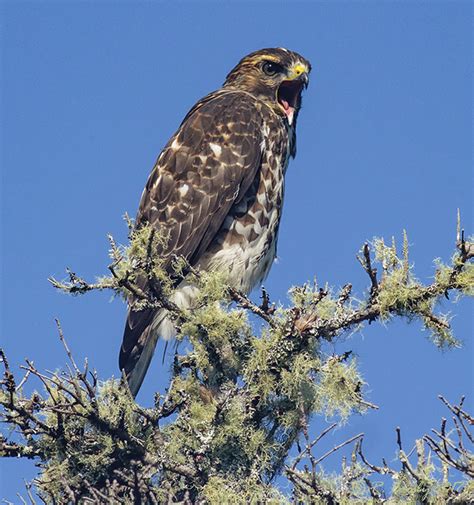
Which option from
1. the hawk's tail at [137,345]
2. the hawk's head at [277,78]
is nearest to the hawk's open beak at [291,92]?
the hawk's head at [277,78]

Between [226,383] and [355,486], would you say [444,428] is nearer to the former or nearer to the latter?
[355,486]

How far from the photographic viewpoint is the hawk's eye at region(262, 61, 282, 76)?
24.2 feet

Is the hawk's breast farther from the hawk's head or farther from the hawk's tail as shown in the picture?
the hawk's head

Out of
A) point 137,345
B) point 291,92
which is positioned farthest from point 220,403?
point 291,92

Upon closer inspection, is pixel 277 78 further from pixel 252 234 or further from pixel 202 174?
pixel 252 234

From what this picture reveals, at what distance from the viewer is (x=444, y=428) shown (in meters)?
4.06

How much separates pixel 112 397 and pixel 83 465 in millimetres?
372

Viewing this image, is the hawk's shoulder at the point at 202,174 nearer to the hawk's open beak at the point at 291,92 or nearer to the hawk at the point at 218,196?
the hawk at the point at 218,196

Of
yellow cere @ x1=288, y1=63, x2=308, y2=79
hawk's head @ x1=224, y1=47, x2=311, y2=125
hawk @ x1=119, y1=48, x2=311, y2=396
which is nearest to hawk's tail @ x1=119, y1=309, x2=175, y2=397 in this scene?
hawk @ x1=119, y1=48, x2=311, y2=396

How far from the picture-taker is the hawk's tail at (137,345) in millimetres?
5891

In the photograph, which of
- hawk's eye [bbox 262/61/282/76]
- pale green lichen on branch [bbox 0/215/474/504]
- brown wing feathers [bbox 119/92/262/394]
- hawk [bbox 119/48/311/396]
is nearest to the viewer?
pale green lichen on branch [bbox 0/215/474/504]

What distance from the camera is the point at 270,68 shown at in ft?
24.3

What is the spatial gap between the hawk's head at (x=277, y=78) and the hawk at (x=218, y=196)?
0.18 metres

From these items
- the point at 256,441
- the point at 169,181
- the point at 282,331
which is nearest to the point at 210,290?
the point at 282,331
